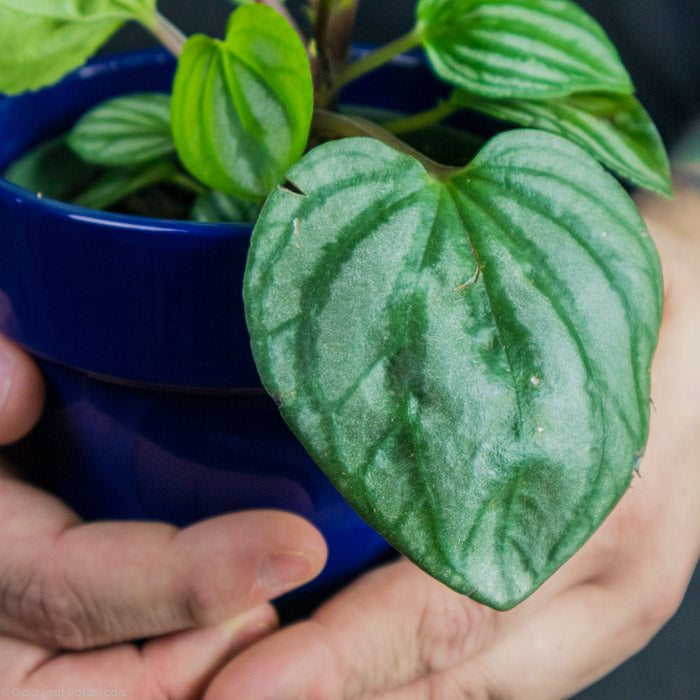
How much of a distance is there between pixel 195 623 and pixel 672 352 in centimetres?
38

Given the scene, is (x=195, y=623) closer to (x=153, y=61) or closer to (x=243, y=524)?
(x=243, y=524)

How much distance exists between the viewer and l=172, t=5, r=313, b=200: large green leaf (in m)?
0.32

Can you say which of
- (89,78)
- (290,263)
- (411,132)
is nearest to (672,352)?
(411,132)

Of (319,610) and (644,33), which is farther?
(644,33)

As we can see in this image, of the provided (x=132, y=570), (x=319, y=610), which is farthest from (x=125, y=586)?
(x=319, y=610)

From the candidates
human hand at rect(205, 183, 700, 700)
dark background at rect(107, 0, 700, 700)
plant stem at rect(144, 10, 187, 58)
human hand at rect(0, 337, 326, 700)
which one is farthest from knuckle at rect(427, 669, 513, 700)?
dark background at rect(107, 0, 700, 700)

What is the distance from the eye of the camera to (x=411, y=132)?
49 cm

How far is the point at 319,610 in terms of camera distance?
504mm

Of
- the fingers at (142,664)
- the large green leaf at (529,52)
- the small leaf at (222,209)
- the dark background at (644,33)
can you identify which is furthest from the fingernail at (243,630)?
the dark background at (644,33)

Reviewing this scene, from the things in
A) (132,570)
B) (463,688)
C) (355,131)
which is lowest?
(463,688)

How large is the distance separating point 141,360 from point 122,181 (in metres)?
0.16

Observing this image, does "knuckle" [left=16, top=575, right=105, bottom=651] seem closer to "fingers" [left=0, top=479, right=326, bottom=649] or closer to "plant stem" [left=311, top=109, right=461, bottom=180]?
"fingers" [left=0, top=479, right=326, bottom=649]

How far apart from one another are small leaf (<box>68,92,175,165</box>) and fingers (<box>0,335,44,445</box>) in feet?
0.42

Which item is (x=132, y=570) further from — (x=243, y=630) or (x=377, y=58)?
(x=377, y=58)
